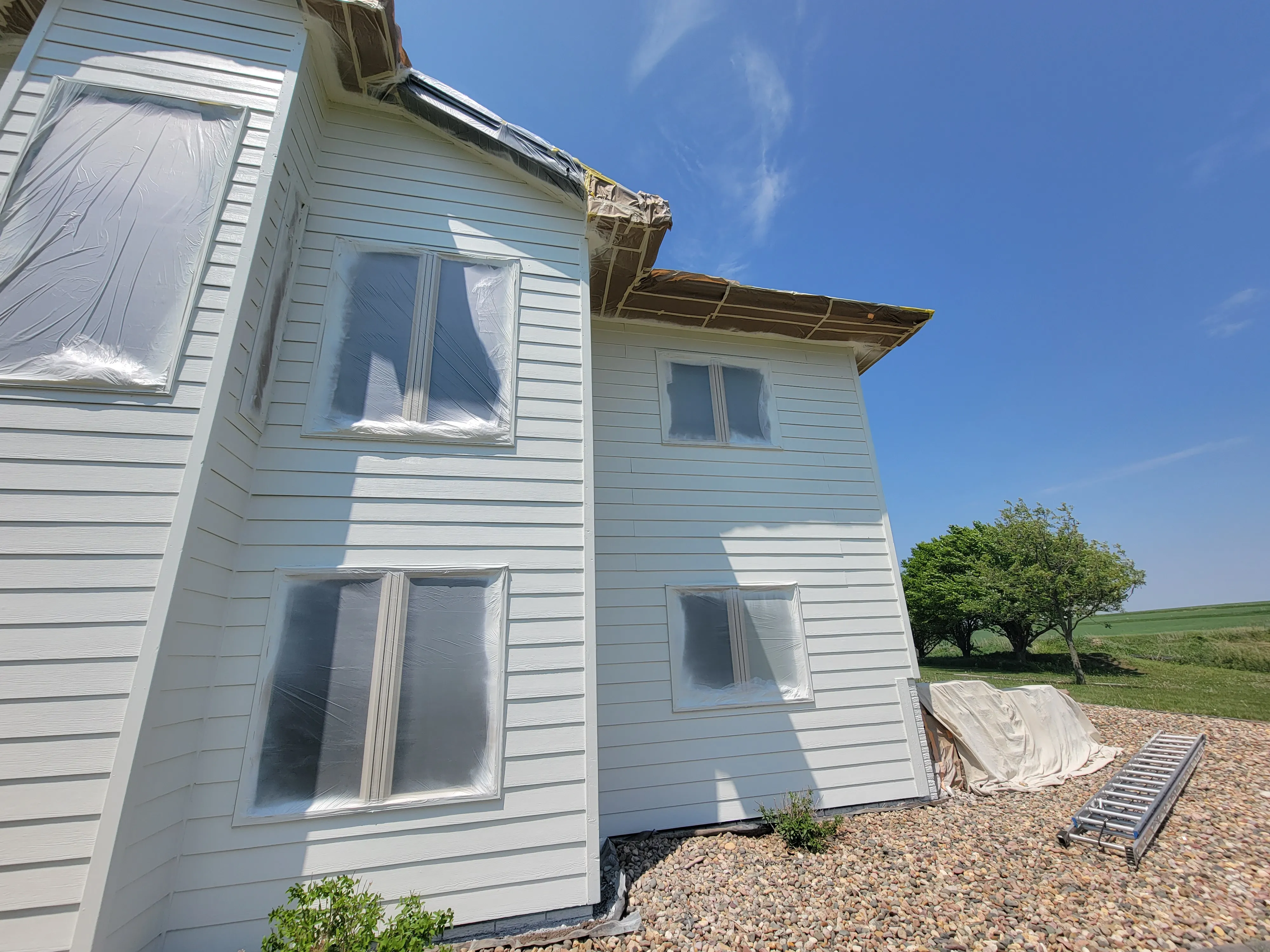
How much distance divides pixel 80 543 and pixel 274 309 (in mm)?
2023

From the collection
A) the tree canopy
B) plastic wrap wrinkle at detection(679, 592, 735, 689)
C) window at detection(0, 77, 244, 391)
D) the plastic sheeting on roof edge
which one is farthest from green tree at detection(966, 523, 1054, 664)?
window at detection(0, 77, 244, 391)

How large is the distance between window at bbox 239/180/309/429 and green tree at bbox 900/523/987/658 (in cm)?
2695

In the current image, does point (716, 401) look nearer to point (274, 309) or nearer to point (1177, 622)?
point (274, 309)

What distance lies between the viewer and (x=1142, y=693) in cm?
1248

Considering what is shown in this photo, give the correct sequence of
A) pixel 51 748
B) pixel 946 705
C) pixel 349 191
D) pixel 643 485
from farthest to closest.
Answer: pixel 946 705, pixel 643 485, pixel 349 191, pixel 51 748

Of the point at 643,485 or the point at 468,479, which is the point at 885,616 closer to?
the point at 643,485

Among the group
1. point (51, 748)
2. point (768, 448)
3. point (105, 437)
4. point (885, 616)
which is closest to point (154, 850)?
point (51, 748)

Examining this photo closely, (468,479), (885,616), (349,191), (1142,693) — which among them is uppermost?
(349,191)

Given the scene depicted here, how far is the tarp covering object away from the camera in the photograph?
6.20 metres

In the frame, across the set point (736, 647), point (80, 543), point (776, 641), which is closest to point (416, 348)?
point (80, 543)

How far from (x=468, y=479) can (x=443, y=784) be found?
2.18m

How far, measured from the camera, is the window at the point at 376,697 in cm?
320

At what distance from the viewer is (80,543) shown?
2.81 m

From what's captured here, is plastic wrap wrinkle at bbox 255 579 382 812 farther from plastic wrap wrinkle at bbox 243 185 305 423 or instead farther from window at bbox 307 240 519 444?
plastic wrap wrinkle at bbox 243 185 305 423
